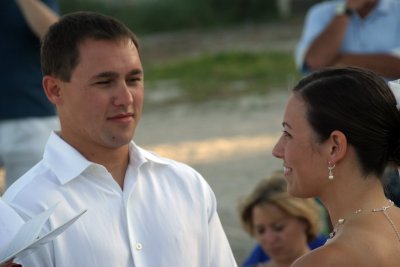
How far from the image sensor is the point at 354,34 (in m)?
6.53

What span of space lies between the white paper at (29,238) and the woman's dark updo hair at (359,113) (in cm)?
89

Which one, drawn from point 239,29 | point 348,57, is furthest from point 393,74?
point 239,29

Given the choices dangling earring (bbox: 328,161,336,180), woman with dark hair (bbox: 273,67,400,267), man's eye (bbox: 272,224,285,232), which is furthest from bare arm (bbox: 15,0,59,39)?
dangling earring (bbox: 328,161,336,180)

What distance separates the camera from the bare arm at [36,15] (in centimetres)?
564

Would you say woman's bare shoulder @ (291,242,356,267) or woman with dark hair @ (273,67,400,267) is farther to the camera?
woman with dark hair @ (273,67,400,267)

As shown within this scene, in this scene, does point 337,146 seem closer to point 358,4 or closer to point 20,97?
point 20,97

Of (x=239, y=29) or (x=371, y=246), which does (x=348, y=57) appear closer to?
(x=371, y=246)

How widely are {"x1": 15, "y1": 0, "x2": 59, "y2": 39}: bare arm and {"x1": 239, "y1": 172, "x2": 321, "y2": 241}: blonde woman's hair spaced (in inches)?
60.2

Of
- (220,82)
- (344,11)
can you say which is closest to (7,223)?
(344,11)

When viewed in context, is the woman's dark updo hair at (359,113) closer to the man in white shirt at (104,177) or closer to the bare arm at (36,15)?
the man in white shirt at (104,177)

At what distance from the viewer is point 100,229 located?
346cm

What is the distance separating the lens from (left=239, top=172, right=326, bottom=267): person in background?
5664 mm

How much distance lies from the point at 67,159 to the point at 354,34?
3.40 m

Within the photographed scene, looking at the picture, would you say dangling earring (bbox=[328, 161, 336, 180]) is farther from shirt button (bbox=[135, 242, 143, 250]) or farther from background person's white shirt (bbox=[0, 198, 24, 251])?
background person's white shirt (bbox=[0, 198, 24, 251])
